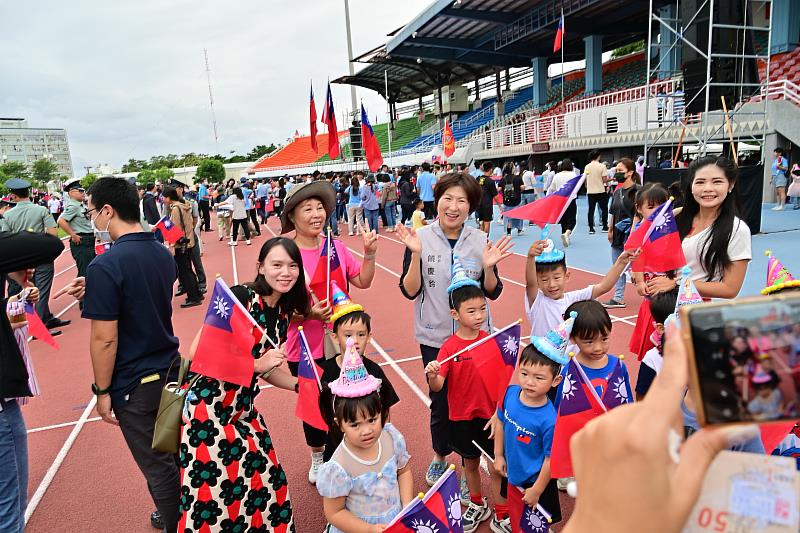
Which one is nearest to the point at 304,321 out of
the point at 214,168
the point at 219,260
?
the point at 219,260

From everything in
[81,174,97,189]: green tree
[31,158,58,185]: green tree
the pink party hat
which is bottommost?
the pink party hat

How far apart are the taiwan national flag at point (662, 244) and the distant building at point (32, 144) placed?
121 m

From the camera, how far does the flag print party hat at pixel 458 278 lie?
302 centimetres

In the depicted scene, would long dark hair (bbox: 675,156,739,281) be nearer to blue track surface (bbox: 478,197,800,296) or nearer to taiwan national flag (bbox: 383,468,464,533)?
taiwan national flag (bbox: 383,468,464,533)

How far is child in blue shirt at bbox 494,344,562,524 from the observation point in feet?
8.25

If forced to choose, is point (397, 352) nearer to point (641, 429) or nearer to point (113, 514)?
point (113, 514)

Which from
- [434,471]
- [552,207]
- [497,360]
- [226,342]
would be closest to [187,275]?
[434,471]

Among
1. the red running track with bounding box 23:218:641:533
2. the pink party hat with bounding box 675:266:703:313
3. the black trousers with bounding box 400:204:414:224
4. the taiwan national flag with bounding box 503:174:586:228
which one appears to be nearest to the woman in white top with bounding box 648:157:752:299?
the pink party hat with bounding box 675:266:703:313

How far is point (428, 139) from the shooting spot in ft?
130

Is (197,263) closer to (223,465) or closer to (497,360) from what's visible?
(223,465)

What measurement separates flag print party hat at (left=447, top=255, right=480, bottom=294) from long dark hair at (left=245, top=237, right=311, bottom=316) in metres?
0.89

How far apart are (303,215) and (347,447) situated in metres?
1.67

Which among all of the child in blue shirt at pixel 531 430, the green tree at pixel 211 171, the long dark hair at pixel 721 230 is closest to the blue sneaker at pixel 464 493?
the child in blue shirt at pixel 531 430

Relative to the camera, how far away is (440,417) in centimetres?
330
